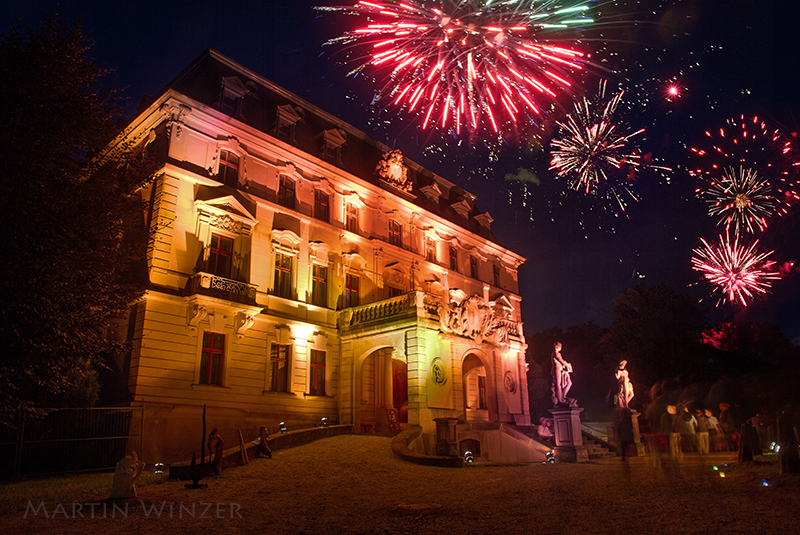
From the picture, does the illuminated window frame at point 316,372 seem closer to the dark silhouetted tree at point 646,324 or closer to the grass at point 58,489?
the grass at point 58,489

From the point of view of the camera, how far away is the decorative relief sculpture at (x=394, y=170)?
32.7 metres

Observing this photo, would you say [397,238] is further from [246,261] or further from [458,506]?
[458,506]

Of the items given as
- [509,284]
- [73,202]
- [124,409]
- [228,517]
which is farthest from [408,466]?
[509,284]

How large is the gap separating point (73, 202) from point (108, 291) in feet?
9.22

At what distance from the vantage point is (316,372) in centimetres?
2580

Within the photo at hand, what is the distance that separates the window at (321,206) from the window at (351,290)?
11.2 feet

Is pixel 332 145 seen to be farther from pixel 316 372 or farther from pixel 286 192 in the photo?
pixel 316 372

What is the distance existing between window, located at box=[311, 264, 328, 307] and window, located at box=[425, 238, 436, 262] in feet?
28.9

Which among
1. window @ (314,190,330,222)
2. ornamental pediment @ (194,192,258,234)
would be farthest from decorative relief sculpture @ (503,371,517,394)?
ornamental pediment @ (194,192,258,234)

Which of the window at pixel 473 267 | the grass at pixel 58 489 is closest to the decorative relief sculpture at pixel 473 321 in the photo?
the window at pixel 473 267

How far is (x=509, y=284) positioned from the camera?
140ft

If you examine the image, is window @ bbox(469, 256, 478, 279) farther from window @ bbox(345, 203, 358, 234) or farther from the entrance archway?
window @ bbox(345, 203, 358, 234)

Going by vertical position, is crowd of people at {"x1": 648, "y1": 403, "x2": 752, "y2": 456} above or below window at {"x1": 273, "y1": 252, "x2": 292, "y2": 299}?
below

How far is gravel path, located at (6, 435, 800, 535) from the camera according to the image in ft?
27.5
